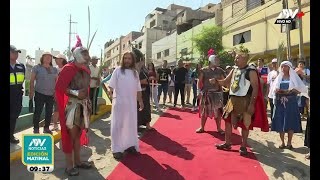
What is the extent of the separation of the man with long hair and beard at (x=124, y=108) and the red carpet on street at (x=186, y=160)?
268 millimetres

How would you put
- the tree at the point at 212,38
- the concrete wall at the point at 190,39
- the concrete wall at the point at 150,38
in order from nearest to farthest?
the tree at the point at 212,38 < the concrete wall at the point at 190,39 < the concrete wall at the point at 150,38

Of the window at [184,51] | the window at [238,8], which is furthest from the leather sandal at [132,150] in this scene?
the window at [184,51]

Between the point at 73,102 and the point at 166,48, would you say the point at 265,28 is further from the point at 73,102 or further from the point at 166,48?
the point at 73,102

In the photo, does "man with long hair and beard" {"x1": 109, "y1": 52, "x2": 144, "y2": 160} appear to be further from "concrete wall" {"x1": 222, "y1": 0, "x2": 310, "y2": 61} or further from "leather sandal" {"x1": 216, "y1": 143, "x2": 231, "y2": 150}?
"concrete wall" {"x1": 222, "y1": 0, "x2": 310, "y2": 61}

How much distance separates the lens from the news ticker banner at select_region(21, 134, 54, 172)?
4.64 m

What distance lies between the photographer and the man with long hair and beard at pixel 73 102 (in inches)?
171

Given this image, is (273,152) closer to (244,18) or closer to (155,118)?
(155,118)

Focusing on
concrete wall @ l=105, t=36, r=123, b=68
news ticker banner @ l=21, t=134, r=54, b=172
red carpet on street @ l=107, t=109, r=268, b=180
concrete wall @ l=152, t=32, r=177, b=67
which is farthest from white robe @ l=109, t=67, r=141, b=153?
concrete wall @ l=105, t=36, r=123, b=68

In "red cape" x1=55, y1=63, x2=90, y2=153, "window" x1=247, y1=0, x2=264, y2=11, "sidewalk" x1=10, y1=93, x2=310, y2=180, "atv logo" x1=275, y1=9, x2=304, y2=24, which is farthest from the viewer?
"window" x1=247, y1=0, x2=264, y2=11

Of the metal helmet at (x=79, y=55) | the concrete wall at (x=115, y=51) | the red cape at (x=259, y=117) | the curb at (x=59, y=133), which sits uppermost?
the concrete wall at (x=115, y=51)

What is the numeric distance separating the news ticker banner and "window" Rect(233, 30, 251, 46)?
26286 mm

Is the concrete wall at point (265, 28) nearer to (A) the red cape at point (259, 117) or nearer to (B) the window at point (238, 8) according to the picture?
(B) the window at point (238, 8)

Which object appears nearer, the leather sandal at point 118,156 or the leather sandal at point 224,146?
the leather sandal at point 118,156

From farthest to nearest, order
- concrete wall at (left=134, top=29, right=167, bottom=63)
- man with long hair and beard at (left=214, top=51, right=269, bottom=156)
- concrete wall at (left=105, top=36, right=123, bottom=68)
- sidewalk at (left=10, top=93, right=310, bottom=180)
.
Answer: concrete wall at (left=105, top=36, right=123, bottom=68)
concrete wall at (left=134, top=29, right=167, bottom=63)
man with long hair and beard at (left=214, top=51, right=269, bottom=156)
sidewalk at (left=10, top=93, right=310, bottom=180)
